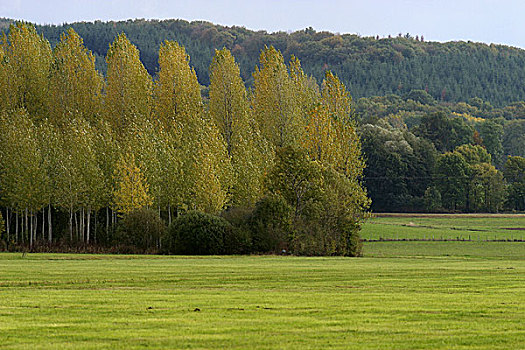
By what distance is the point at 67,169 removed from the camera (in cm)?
5975

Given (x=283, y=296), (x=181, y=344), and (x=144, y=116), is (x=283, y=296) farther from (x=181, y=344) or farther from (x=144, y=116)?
(x=144, y=116)

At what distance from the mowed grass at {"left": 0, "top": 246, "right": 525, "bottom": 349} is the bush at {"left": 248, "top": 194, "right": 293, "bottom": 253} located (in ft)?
94.1

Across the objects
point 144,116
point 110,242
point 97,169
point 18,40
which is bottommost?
point 110,242

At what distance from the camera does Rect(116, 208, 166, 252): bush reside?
57.5 metres

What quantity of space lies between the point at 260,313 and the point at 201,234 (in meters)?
37.2

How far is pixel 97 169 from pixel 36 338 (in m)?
49.8

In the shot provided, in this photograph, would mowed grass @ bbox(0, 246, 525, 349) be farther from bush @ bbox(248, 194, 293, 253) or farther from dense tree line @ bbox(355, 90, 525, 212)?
dense tree line @ bbox(355, 90, 525, 212)

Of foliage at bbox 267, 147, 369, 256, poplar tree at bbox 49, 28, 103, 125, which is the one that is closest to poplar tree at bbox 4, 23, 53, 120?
poplar tree at bbox 49, 28, 103, 125

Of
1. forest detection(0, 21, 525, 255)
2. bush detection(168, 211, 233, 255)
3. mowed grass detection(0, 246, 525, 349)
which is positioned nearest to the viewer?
mowed grass detection(0, 246, 525, 349)

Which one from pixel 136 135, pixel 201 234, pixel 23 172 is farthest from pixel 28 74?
pixel 201 234

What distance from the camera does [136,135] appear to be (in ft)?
212

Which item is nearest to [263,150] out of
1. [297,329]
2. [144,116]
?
[144,116]

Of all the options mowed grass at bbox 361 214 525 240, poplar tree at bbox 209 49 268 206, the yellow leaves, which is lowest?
mowed grass at bbox 361 214 525 240

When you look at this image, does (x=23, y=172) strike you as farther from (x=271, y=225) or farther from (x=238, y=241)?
(x=271, y=225)
